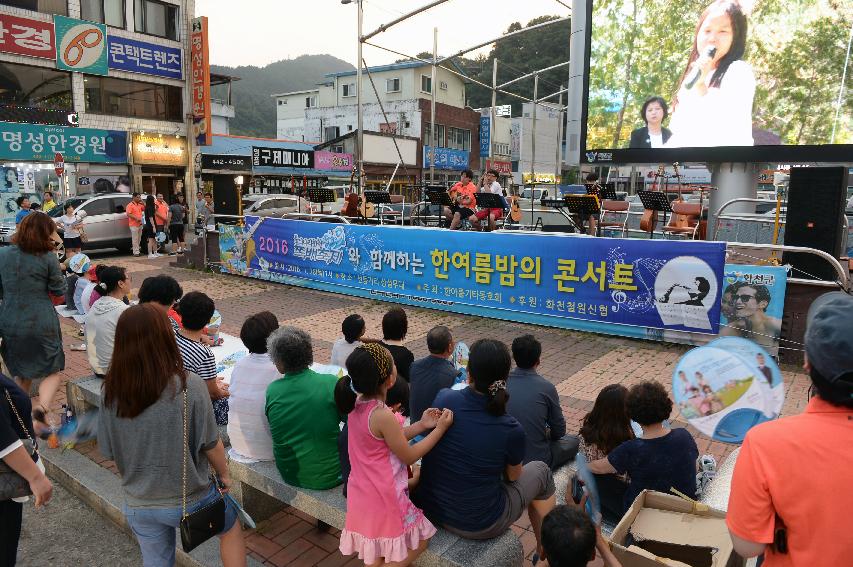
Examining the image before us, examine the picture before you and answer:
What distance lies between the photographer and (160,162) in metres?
27.5

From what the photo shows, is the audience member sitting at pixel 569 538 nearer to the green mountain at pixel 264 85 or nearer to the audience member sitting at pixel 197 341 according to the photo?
the audience member sitting at pixel 197 341

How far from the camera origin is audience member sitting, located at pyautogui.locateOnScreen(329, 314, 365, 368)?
15.3 feet

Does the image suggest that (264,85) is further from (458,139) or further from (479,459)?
(479,459)

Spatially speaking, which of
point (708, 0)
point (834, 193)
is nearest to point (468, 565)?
point (834, 193)

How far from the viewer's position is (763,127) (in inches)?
456

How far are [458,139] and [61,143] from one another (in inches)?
1224

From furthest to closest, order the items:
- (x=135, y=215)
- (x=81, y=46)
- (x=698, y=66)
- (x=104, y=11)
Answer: (x=104, y=11), (x=81, y=46), (x=135, y=215), (x=698, y=66)

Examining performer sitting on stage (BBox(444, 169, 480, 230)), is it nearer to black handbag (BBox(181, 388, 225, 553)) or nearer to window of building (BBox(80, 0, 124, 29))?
black handbag (BBox(181, 388, 225, 553))

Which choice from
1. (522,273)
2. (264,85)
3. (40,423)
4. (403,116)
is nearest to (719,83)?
(522,273)

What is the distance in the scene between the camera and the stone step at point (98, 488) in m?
3.72

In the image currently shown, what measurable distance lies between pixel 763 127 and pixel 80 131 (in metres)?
25.3

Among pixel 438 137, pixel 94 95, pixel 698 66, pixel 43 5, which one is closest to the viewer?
pixel 698 66

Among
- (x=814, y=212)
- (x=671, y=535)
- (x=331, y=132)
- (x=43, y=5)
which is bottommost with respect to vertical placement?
(x=671, y=535)

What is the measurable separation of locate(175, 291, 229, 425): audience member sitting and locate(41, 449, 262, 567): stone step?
96 cm
